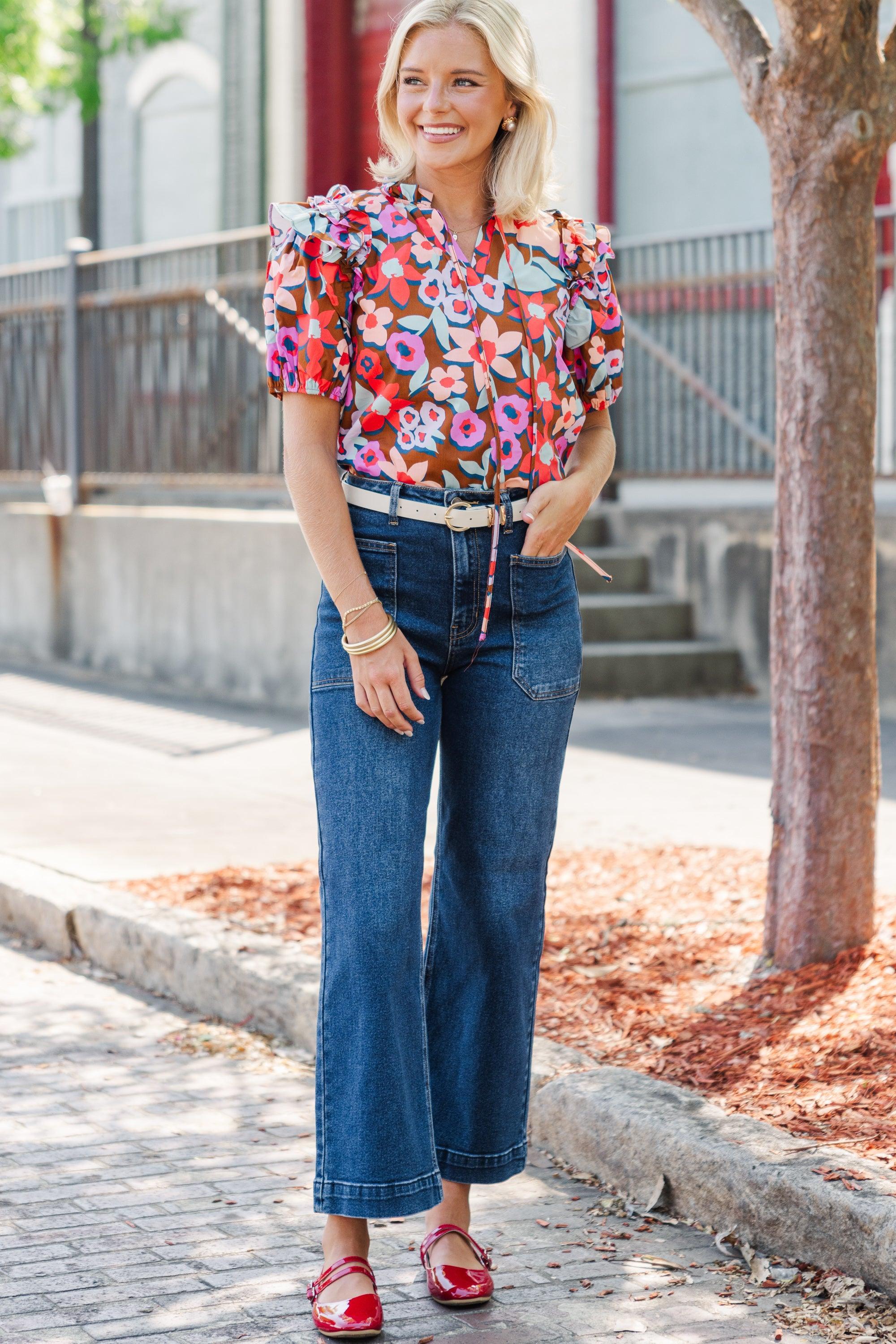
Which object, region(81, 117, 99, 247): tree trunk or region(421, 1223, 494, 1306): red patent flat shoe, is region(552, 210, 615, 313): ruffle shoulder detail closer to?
region(421, 1223, 494, 1306): red patent flat shoe

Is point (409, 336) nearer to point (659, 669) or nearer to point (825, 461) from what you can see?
point (825, 461)

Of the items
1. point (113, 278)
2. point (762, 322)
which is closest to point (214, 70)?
point (113, 278)

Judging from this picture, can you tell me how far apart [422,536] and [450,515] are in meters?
0.05

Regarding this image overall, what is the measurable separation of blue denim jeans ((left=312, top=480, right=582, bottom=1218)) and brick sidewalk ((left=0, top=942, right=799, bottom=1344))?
30 cm

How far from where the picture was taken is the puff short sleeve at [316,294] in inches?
115

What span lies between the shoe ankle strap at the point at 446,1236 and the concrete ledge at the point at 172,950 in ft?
4.62

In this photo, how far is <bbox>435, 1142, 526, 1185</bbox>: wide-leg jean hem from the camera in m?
3.25

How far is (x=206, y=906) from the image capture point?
219 inches

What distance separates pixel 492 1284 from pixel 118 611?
9317 millimetres

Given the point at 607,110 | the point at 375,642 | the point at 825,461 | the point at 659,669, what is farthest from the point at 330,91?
the point at 375,642

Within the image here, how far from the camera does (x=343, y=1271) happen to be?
10.1 ft

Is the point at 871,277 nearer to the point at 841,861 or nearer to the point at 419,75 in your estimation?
the point at 841,861

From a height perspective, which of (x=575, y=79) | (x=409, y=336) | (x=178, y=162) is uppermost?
(x=178, y=162)

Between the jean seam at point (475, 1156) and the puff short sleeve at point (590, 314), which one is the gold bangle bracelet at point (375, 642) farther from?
the jean seam at point (475, 1156)
